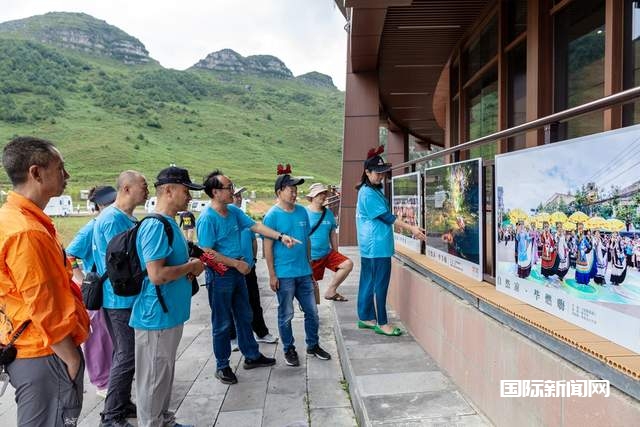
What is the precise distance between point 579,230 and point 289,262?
2.81 m

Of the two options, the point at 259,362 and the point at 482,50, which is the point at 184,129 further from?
the point at 259,362

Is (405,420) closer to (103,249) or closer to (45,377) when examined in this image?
(45,377)

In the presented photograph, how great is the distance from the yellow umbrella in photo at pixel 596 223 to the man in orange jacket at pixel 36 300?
2.37 meters

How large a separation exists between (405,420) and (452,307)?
97 cm

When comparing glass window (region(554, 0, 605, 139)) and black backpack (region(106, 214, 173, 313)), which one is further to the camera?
glass window (region(554, 0, 605, 139))

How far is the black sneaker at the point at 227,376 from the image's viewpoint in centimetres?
439

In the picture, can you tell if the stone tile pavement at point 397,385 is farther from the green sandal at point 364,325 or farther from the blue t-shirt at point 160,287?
the blue t-shirt at point 160,287

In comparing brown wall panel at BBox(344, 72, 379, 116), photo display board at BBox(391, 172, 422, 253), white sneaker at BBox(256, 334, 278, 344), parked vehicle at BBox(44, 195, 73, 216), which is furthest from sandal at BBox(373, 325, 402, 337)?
parked vehicle at BBox(44, 195, 73, 216)

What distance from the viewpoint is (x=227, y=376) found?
14.4 ft

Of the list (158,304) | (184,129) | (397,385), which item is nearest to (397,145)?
(397,385)

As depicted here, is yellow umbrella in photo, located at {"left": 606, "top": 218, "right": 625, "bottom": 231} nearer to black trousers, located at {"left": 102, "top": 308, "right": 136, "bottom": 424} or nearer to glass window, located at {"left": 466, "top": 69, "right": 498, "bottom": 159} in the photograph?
black trousers, located at {"left": 102, "top": 308, "right": 136, "bottom": 424}

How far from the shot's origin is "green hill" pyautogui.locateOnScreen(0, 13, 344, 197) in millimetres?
53031

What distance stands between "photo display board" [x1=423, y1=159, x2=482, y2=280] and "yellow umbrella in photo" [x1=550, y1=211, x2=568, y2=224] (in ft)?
3.15

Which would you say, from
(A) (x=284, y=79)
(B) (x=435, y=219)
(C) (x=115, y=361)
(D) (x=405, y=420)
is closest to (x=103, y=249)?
(C) (x=115, y=361)
